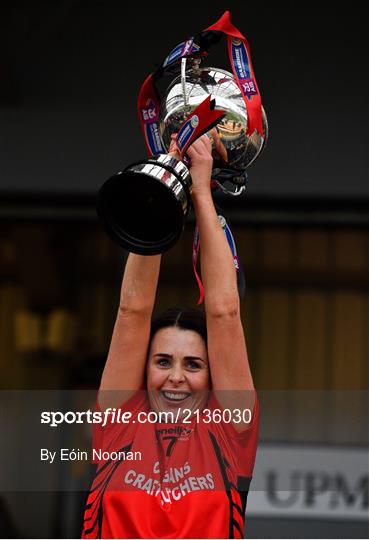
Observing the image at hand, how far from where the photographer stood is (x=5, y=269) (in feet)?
15.2

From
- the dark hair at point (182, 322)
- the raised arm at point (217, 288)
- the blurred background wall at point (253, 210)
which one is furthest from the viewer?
the blurred background wall at point (253, 210)

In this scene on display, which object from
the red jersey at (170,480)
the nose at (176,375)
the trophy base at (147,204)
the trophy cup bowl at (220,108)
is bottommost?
the red jersey at (170,480)

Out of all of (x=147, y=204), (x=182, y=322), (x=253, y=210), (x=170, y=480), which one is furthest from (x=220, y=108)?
(x=253, y=210)

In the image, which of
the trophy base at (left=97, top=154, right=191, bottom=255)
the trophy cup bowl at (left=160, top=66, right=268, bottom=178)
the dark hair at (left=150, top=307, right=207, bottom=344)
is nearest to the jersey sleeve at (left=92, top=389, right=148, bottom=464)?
the dark hair at (left=150, top=307, right=207, bottom=344)

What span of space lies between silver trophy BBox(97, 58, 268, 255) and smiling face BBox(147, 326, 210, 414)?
0.23 meters

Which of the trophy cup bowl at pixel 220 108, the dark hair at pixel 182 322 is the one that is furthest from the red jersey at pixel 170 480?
the trophy cup bowl at pixel 220 108

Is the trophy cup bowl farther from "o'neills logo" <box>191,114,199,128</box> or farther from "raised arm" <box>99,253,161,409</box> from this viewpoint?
"raised arm" <box>99,253,161,409</box>

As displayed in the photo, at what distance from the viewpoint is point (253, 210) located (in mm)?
4426

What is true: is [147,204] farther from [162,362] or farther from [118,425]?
[118,425]

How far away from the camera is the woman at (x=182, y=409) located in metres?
1.77

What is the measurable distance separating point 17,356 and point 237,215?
Result: 41.9 inches

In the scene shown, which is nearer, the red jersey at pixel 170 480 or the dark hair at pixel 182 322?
the red jersey at pixel 170 480

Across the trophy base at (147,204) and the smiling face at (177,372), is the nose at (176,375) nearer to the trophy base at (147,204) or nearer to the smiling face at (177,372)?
the smiling face at (177,372)

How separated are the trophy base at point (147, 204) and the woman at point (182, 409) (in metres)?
0.08
